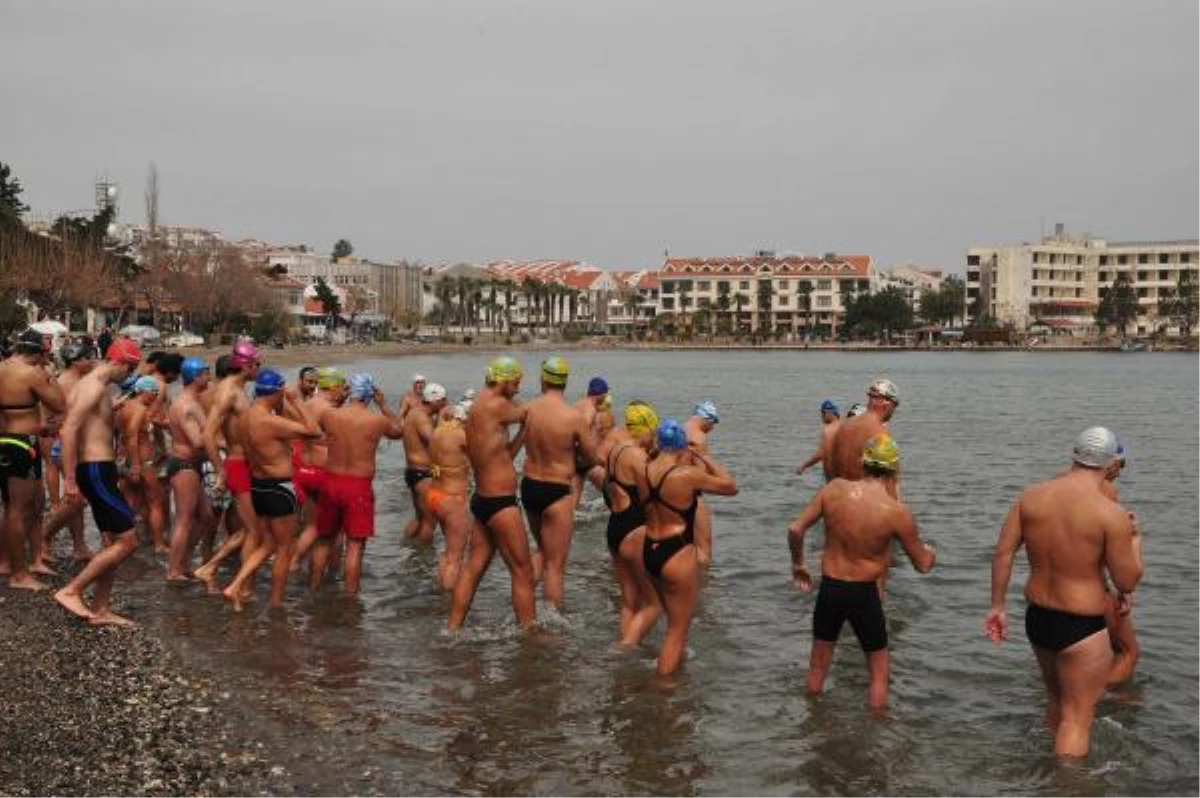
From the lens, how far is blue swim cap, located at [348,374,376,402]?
10.9 meters

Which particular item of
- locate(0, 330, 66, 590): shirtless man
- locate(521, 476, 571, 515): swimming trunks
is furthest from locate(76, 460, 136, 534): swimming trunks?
locate(521, 476, 571, 515): swimming trunks

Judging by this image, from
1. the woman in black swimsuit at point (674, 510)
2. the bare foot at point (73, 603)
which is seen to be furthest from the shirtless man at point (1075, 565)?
the bare foot at point (73, 603)

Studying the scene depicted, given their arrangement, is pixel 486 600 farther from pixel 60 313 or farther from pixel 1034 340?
pixel 1034 340

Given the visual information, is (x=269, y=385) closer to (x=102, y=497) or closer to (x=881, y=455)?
(x=102, y=497)

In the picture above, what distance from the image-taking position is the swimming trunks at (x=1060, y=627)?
6.32 metres

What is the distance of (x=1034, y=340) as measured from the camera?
6107 inches

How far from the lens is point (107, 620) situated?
9.30 meters

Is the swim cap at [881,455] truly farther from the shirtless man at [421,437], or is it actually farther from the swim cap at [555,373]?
the shirtless man at [421,437]

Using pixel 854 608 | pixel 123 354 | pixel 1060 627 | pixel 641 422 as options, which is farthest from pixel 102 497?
pixel 1060 627

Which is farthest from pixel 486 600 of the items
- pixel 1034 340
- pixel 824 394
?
pixel 1034 340

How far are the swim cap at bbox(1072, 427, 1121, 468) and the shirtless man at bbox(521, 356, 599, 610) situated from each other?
12.5 feet

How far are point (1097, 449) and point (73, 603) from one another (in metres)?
7.25

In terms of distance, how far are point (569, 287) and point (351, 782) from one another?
168853mm

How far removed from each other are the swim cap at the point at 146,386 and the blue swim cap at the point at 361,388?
6.57 ft
